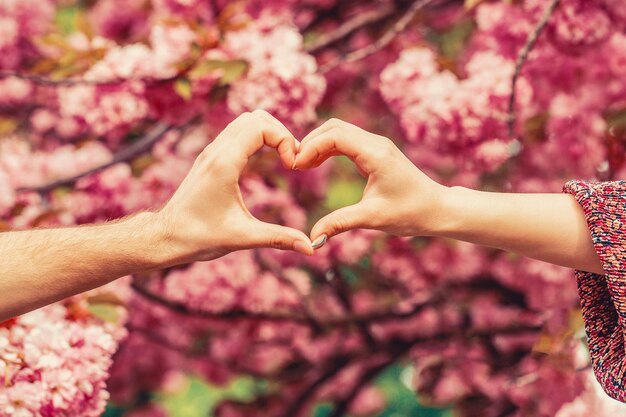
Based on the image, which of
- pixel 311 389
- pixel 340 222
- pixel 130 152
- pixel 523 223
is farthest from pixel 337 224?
pixel 311 389

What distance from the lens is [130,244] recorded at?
670 millimetres

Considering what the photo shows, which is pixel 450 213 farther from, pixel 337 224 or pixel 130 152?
pixel 130 152

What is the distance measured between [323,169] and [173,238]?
1.14 m

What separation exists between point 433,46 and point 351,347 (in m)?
0.87

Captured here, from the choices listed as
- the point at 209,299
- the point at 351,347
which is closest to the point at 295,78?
the point at 209,299

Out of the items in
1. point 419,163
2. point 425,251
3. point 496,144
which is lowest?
point 425,251

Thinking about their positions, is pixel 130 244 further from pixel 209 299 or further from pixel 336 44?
pixel 336 44

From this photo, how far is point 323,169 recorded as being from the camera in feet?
5.84

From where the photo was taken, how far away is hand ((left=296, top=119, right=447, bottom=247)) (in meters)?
0.66

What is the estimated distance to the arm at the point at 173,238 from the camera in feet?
2.13

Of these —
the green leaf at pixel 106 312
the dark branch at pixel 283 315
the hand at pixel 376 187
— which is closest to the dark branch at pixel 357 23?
the dark branch at pixel 283 315

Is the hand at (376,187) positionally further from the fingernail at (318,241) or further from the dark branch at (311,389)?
the dark branch at (311,389)

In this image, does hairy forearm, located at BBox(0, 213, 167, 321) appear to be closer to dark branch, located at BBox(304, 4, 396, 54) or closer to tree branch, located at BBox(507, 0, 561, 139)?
tree branch, located at BBox(507, 0, 561, 139)

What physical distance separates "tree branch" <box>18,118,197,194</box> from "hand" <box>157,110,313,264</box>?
892mm
